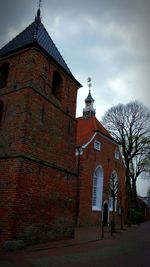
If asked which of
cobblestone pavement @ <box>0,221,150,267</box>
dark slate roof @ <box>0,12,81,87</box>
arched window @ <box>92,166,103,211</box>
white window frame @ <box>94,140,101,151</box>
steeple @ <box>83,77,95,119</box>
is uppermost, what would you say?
steeple @ <box>83,77,95,119</box>

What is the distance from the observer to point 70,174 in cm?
1403

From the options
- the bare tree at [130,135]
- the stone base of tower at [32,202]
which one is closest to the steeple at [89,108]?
the bare tree at [130,135]

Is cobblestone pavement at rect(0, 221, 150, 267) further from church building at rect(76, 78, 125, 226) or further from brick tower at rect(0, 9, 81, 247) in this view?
church building at rect(76, 78, 125, 226)

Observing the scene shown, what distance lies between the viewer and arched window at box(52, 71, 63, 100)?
47.6 feet

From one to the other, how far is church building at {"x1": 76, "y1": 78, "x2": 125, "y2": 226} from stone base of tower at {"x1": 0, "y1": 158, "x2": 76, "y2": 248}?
306 inches

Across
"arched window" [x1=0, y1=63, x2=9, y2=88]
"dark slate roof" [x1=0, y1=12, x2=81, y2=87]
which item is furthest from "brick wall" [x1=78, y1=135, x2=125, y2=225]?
"arched window" [x1=0, y1=63, x2=9, y2=88]

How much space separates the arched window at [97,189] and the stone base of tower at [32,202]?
1101 centimetres

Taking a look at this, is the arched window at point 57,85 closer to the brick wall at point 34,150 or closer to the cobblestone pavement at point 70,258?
the brick wall at point 34,150

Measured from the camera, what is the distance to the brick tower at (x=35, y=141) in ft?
34.0

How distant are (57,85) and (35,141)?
14.8 feet

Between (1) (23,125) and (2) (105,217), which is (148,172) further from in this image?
(1) (23,125)

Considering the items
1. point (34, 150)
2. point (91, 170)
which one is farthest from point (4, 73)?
point (91, 170)

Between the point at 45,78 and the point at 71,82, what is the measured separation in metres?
2.81

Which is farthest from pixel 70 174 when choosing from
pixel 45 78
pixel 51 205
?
pixel 45 78
